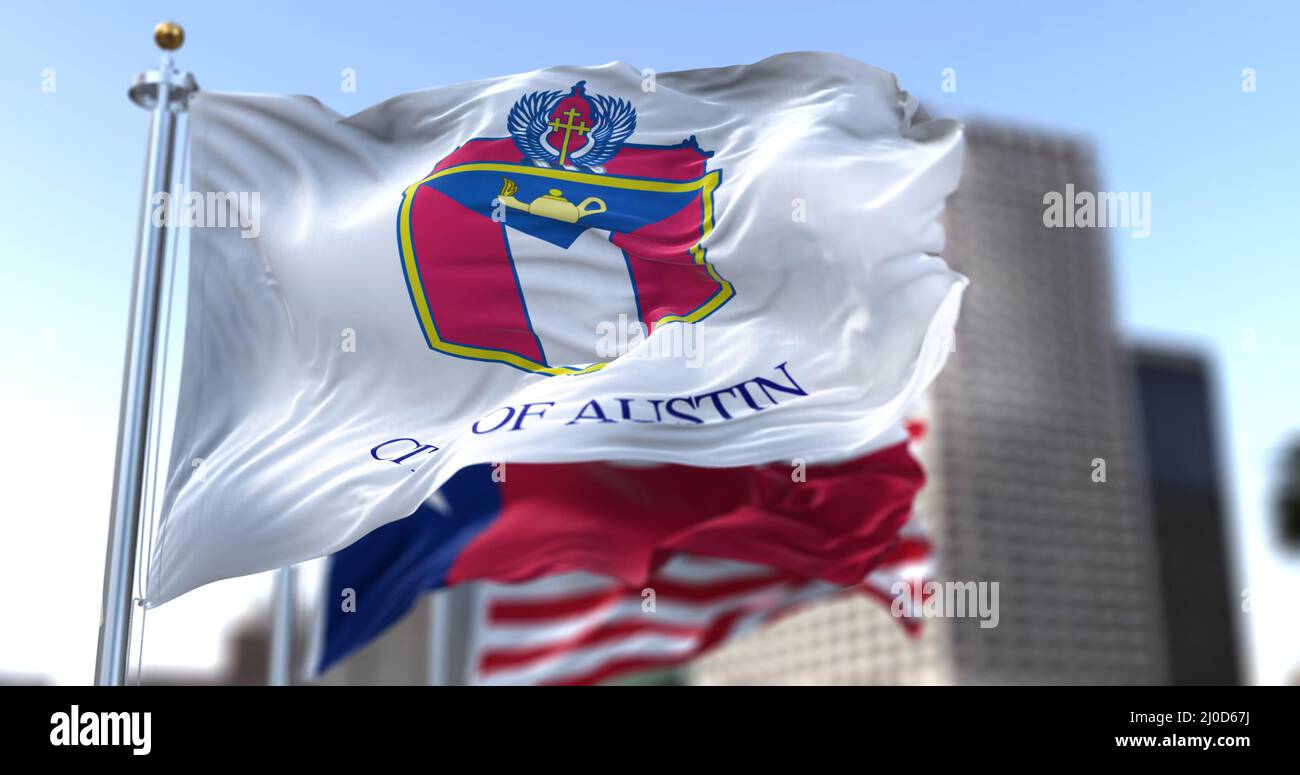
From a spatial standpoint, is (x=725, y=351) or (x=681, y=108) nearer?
(x=725, y=351)

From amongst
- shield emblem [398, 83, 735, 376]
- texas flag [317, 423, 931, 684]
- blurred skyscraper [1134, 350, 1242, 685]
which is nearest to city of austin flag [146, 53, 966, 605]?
shield emblem [398, 83, 735, 376]

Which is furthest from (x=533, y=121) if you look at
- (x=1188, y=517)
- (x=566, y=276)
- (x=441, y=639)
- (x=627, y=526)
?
(x=1188, y=517)

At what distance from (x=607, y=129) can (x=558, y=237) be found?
947 mm

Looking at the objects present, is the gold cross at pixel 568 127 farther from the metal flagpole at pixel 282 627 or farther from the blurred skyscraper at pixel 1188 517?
the blurred skyscraper at pixel 1188 517

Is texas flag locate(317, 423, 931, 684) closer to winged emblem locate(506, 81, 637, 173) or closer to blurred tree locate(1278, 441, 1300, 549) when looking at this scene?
winged emblem locate(506, 81, 637, 173)

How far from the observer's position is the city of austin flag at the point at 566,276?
10.3 metres

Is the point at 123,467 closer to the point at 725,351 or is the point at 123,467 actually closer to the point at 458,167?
the point at 458,167

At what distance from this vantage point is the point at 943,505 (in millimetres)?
144625

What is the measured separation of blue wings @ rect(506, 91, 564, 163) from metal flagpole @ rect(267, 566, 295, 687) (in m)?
6.98

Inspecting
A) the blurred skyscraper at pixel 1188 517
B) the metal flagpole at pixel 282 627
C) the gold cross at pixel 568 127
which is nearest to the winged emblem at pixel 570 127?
the gold cross at pixel 568 127

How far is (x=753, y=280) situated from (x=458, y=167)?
7.65 feet

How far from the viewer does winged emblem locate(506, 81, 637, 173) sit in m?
11.4

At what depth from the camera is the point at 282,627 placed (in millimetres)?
16906
